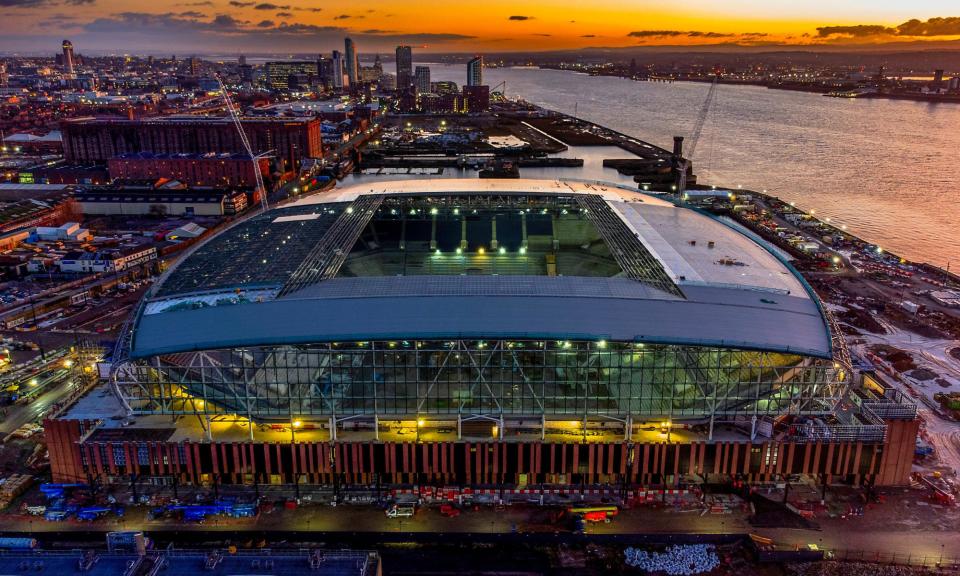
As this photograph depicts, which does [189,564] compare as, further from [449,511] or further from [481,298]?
[481,298]

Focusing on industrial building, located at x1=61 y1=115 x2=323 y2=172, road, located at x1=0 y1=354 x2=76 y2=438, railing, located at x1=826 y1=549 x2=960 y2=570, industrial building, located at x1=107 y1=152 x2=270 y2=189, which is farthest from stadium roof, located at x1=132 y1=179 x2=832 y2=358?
industrial building, located at x1=61 y1=115 x2=323 y2=172

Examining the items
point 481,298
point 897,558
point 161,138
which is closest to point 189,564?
point 481,298

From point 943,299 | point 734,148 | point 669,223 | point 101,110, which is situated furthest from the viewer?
point 101,110

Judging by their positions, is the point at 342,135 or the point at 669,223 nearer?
the point at 669,223

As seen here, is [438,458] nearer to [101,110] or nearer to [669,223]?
[669,223]

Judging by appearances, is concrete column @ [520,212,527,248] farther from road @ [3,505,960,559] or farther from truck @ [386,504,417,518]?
truck @ [386,504,417,518]

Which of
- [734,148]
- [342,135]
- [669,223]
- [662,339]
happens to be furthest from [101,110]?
[662,339]
